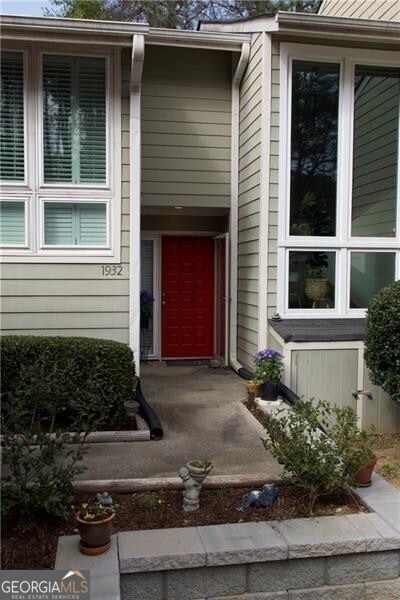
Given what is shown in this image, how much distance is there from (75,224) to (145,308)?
259 centimetres

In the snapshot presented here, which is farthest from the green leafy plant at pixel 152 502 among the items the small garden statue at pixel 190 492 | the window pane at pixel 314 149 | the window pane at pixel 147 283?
the window pane at pixel 147 283

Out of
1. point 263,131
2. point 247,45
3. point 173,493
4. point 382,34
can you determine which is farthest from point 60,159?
point 382,34

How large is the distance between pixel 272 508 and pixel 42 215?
333 cm

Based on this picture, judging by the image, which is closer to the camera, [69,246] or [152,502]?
[152,502]

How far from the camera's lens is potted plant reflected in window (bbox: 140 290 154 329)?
24.2ft

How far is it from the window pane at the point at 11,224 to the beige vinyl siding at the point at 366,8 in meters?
5.32

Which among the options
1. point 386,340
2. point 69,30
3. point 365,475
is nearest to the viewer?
point 365,475

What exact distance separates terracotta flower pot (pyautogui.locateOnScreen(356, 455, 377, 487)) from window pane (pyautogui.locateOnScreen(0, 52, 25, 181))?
3822 millimetres

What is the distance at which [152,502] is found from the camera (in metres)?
3.04

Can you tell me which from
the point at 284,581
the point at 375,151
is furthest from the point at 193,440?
the point at 375,151

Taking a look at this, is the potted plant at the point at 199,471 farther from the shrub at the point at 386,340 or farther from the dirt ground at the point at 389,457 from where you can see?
the shrub at the point at 386,340

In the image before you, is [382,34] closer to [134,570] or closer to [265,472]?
[265,472]

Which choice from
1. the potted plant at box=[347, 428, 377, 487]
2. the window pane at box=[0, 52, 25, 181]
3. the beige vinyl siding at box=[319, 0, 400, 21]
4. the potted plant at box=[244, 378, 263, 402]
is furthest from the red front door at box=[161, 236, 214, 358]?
the potted plant at box=[347, 428, 377, 487]

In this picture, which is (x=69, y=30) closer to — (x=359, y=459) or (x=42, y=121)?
(x=42, y=121)
